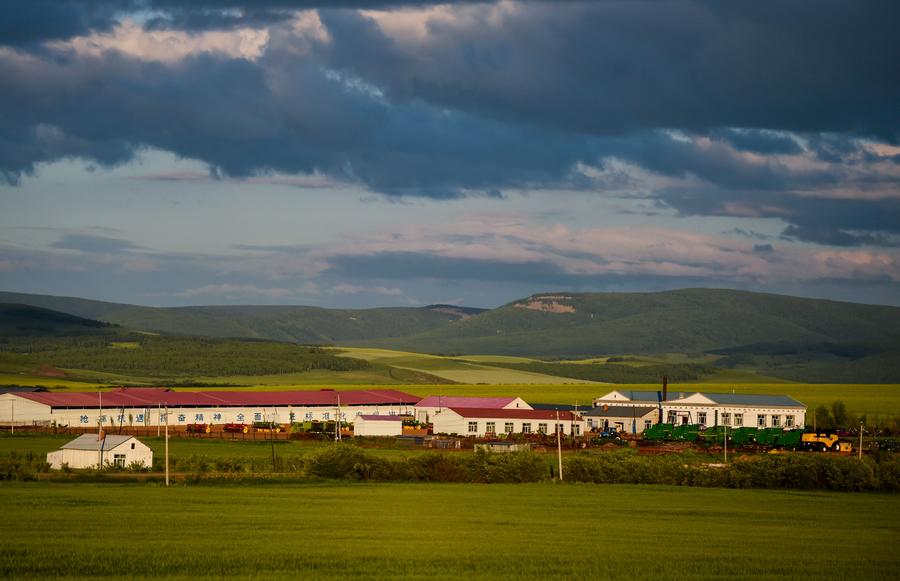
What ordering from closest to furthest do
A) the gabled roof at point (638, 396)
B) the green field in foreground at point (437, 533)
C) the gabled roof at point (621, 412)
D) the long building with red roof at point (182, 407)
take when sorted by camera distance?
the green field in foreground at point (437, 533)
the long building with red roof at point (182, 407)
the gabled roof at point (621, 412)
the gabled roof at point (638, 396)

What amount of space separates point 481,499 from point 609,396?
58.1 metres

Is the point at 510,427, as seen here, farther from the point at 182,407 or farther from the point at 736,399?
the point at 182,407

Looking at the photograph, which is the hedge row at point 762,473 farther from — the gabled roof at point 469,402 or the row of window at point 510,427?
the gabled roof at point 469,402

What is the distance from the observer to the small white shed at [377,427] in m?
78.7

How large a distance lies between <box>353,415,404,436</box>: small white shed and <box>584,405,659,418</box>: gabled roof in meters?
17.0

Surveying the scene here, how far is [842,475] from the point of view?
45.3 m

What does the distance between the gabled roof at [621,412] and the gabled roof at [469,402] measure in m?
6.06

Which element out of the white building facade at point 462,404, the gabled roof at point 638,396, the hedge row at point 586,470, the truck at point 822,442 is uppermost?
the gabled roof at point 638,396

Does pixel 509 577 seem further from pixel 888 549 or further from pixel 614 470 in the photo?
pixel 614 470

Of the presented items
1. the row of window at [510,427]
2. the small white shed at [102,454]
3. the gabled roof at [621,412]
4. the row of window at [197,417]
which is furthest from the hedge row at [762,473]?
the row of window at [197,417]

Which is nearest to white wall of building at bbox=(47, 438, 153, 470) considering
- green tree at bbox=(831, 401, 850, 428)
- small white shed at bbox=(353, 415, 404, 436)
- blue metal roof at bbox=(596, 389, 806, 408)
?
small white shed at bbox=(353, 415, 404, 436)

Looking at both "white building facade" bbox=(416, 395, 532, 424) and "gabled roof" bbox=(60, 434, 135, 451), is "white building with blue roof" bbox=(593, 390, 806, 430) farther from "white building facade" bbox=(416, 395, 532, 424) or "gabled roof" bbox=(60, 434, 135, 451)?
"gabled roof" bbox=(60, 434, 135, 451)

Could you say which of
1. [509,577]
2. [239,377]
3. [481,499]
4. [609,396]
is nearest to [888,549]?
[509,577]

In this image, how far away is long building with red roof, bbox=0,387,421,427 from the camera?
83438mm
